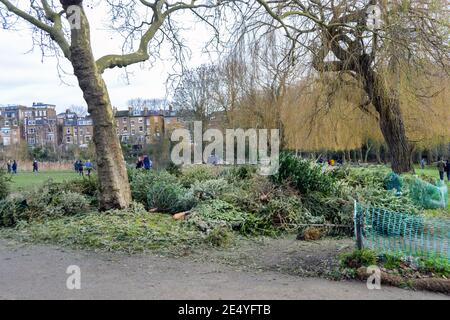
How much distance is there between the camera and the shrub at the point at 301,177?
10758 mm

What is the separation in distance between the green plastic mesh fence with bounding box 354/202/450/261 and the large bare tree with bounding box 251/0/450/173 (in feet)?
19.0

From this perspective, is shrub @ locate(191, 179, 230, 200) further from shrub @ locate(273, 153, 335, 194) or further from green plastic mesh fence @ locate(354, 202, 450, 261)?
Answer: green plastic mesh fence @ locate(354, 202, 450, 261)

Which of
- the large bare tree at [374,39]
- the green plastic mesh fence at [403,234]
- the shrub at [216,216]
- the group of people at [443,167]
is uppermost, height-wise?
the large bare tree at [374,39]

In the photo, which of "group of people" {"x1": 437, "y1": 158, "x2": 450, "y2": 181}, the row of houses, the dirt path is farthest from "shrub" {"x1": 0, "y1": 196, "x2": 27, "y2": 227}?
the row of houses

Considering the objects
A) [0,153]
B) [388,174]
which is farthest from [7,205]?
[0,153]

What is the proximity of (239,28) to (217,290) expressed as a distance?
31.4 feet

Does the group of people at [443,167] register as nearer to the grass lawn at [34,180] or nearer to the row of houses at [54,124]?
the grass lawn at [34,180]

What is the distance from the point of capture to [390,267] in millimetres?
5891

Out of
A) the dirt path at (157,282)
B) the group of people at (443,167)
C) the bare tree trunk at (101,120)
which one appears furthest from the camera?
the group of people at (443,167)

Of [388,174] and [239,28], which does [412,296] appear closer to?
[388,174]

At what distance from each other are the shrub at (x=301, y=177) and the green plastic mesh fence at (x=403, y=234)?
3586 millimetres

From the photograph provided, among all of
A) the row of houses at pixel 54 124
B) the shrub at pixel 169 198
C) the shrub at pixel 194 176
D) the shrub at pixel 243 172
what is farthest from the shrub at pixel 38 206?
the row of houses at pixel 54 124

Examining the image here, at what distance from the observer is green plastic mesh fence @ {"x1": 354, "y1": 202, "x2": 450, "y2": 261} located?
6223 millimetres

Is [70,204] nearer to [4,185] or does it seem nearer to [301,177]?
[4,185]
